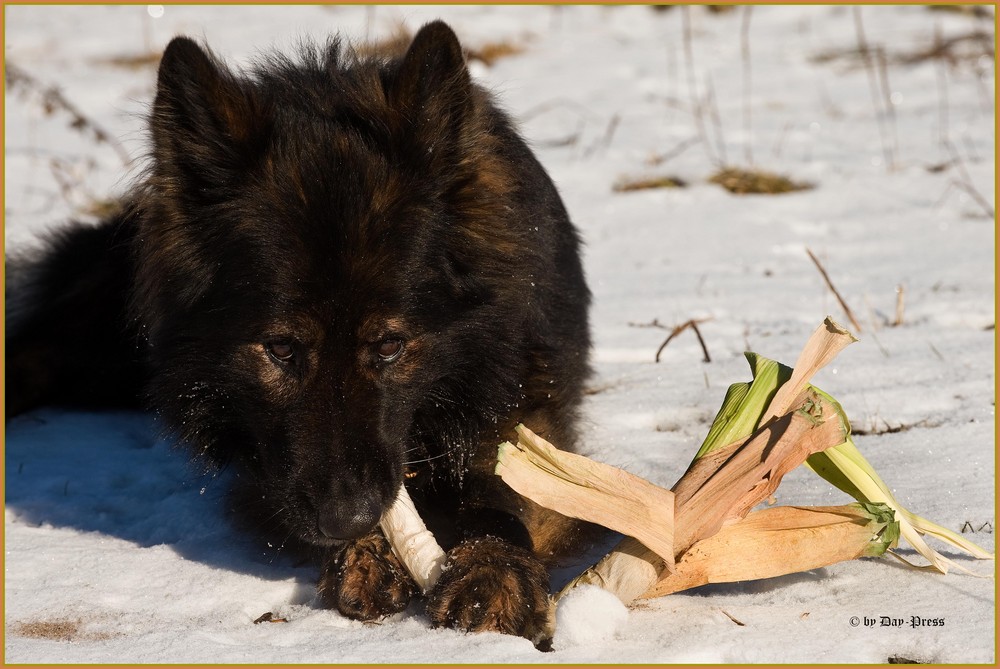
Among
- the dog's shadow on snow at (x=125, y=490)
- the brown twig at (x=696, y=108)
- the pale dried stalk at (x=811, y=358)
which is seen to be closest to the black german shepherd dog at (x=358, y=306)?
the dog's shadow on snow at (x=125, y=490)

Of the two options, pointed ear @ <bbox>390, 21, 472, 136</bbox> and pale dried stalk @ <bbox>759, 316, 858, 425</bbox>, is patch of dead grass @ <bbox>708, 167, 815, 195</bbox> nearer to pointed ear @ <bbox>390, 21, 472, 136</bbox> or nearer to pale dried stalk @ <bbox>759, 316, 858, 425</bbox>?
pointed ear @ <bbox>390, 21, 472, 136</bbox>

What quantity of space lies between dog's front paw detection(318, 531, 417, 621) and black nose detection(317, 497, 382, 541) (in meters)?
0.20

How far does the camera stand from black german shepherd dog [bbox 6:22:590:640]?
9.02 ft

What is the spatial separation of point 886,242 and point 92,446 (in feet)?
15.2

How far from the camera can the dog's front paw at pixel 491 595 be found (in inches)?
101

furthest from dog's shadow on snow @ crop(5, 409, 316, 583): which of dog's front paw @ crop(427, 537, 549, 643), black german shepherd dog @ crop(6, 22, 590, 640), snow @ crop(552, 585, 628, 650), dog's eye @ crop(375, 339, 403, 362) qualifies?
snow @ crop(552, 585, 628, 650)

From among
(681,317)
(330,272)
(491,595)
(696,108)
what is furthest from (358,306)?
(696,108)

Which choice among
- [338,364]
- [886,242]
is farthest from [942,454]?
[886,242]

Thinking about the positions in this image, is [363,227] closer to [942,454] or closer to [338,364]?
[338,364]

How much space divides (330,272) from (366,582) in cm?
86

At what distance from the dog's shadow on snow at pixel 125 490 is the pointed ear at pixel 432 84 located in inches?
55.9

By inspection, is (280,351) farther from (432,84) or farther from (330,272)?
(432,84)

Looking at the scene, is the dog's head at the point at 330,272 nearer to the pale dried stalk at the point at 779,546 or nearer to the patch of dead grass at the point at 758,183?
the pale dried stalk at the point at 779,546

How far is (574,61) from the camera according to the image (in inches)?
423
